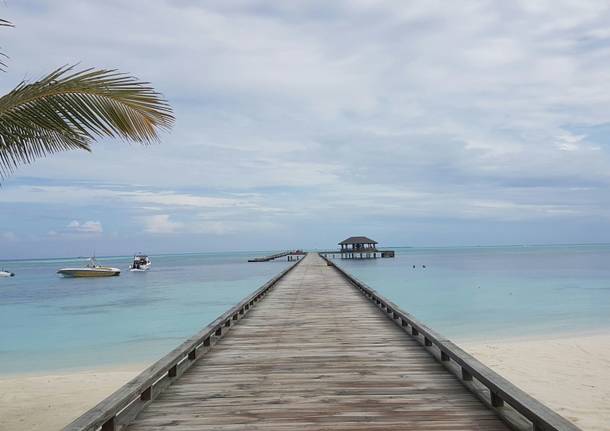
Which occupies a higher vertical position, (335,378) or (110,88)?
(110,88)

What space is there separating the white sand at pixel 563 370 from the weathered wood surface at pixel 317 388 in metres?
2.80

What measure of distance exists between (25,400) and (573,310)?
66.7 feet

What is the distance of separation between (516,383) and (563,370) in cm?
164

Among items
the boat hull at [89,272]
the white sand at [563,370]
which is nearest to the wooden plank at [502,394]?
the white sand at [563,370]

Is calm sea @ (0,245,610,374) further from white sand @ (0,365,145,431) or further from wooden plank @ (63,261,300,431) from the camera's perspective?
wooden plank @ (63,261,300,431)

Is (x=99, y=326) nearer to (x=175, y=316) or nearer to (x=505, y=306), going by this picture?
(x=175, y=316)

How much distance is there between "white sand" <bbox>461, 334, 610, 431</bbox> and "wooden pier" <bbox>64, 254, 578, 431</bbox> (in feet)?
9.00

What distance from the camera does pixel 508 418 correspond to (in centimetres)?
355

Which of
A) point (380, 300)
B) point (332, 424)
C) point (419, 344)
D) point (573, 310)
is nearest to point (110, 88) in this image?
point (332, 424)

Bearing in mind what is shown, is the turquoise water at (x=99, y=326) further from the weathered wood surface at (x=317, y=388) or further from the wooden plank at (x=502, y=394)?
the wooden plank at (x=502, y=394)

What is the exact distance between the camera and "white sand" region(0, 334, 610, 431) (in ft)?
24.5

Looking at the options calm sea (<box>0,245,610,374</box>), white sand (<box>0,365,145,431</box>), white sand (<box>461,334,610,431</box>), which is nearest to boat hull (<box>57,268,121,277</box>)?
calm sea (<box>0,245,610,374</box>)

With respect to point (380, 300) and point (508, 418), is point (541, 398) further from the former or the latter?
point (508, 418)

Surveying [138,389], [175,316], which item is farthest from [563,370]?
[175,316]
